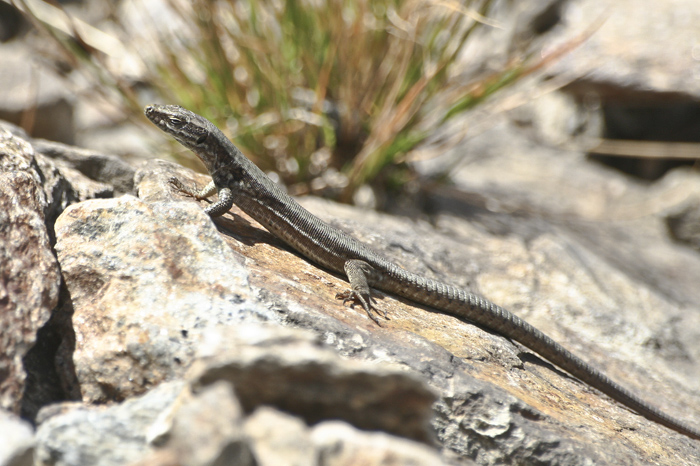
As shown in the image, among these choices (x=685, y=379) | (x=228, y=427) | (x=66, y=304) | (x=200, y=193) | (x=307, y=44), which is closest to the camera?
(x=228, y=427)

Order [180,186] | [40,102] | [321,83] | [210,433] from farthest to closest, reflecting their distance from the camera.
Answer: [40,102]
[321,83]
[180,186]
[210,433]

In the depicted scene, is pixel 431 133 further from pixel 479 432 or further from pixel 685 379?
pixel 479 432

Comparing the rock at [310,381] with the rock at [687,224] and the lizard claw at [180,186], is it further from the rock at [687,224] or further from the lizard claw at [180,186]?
the rock at [687,224]

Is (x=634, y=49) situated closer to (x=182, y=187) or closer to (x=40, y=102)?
(x=182, y=187)

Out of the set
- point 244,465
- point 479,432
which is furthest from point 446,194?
point 244,465

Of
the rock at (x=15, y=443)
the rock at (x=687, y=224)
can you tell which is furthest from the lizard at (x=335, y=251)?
the rock at (x=687, y=224)

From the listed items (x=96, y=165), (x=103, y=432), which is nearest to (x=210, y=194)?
(x=96, y=165)

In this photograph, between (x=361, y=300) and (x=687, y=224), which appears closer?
(x=361, y=300)
